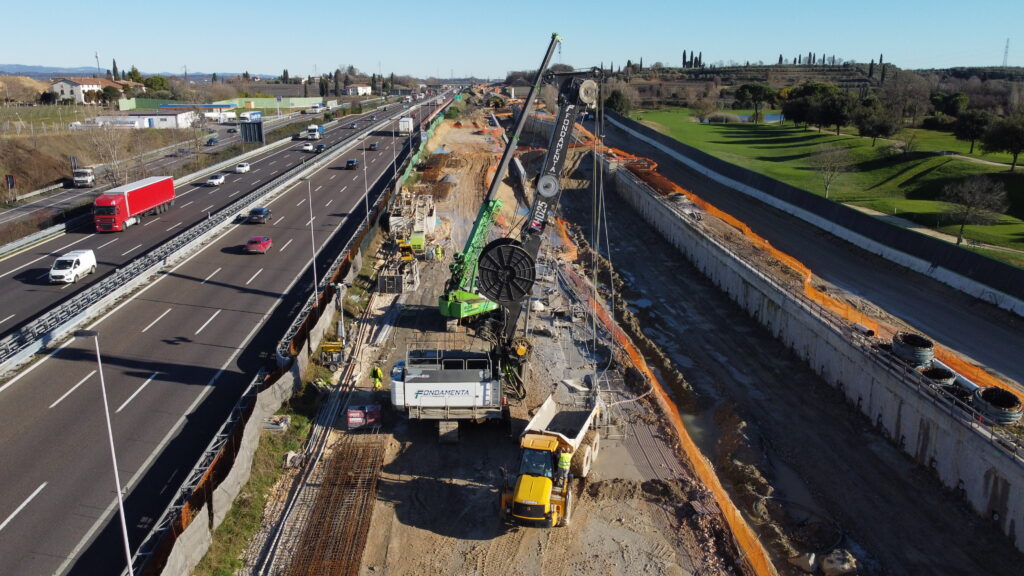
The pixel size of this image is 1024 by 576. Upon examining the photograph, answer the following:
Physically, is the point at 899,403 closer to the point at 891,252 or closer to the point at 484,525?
the point at 484,525

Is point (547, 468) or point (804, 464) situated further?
point (804, 464)

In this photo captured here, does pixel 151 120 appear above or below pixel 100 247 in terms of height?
above

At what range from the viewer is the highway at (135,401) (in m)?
18.4

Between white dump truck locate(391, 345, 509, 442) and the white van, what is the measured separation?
75.5ft

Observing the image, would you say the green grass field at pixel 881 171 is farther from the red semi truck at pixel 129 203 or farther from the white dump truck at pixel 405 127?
the red semi truck at pixel 129 203

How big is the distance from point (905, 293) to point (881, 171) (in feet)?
118

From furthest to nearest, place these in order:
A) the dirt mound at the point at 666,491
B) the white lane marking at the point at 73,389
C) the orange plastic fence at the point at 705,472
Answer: the white lane marking at the point at 73,389, the dirt mound at the point at 666,491, the orange plastic fence at the point at 705,472

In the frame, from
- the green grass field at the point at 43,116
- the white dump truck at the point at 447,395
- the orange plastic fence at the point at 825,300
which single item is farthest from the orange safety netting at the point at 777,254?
the green grass field at the point at 43,116

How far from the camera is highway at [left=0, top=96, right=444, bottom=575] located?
18438mm

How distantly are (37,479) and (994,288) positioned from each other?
4178cm

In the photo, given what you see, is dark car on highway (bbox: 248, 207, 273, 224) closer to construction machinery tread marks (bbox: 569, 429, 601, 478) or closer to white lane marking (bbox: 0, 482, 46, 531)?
white lane marking (bbox: 0, 482, 46, 531)

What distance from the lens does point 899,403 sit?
2605 centimetres

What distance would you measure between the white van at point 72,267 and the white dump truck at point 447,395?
23.0 meters

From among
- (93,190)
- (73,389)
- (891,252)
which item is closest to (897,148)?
(891,252)
